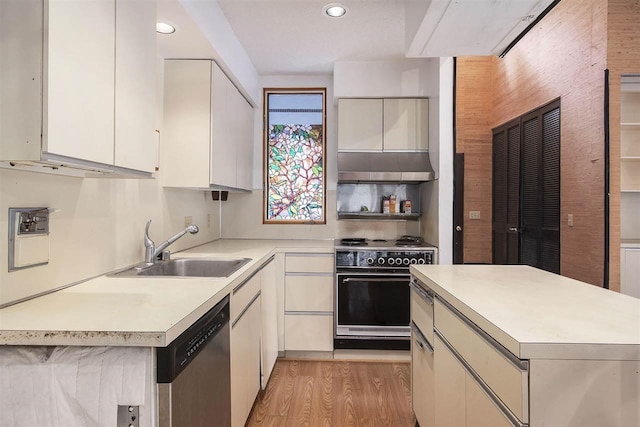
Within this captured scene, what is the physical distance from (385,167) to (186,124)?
5.50ft

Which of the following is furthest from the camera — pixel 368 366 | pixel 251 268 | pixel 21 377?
pixel 368 366

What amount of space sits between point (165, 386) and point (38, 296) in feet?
2.34

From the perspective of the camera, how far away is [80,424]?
3.18 ft

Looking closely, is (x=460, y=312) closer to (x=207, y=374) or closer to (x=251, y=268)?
(x=207, y=374)

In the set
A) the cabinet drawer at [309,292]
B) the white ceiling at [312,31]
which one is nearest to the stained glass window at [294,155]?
the white ceiling at [312,31]

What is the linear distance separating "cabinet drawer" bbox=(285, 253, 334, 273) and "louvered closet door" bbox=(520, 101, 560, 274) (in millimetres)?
2301

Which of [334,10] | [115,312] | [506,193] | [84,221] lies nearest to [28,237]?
[84,221]

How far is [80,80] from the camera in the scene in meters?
1.10

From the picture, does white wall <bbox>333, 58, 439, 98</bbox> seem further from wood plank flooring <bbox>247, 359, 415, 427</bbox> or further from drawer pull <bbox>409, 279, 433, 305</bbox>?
wood plank flooring <bbox>247, 359, 415, 427</bbox>

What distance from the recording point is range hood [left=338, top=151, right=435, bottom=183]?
122 inches

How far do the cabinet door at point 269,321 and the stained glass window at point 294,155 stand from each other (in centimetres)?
97

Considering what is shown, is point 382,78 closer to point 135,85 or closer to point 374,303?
point 374,303

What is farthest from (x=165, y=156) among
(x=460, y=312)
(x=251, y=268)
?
(x=460, y=312)

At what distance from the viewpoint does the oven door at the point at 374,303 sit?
9.64ft
